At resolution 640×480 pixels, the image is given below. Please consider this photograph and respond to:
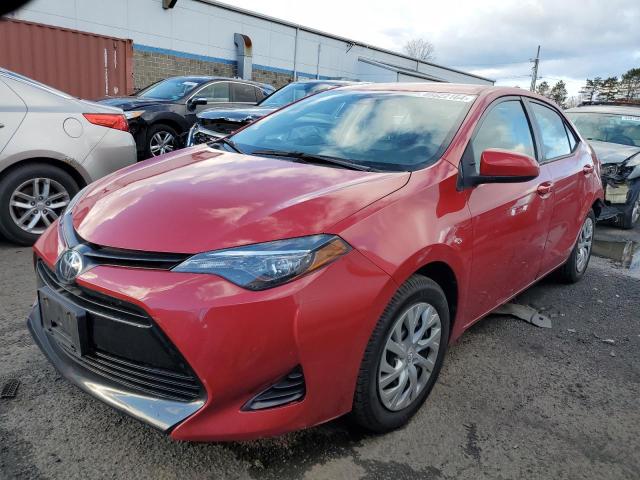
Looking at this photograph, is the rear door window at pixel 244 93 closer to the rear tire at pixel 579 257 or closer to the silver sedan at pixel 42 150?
the silver sedan at pixel 42 150

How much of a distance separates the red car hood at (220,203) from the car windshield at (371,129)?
273mm

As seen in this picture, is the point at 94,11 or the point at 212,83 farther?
the point at 94,11

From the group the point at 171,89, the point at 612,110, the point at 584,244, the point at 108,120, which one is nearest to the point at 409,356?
the point at 584,244

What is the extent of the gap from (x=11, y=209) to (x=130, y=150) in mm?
1150

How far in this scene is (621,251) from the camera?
588 cm

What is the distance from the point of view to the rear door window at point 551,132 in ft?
Result: 11.8

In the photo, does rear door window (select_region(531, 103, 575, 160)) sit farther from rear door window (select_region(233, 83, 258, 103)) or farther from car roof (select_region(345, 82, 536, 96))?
rear door window (select_region(233, 83, 258, 103))

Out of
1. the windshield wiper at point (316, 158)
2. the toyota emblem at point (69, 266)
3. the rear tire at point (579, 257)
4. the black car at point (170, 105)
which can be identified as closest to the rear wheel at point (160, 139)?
the black car at point (170, 105)

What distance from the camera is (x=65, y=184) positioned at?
4.50 m

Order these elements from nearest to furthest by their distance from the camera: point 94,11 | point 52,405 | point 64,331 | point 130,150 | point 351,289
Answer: point 351,289, point 64,331, point 52,405, point 130,150, point 94,11

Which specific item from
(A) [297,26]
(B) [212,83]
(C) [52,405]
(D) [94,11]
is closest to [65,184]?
(C) [52,405]

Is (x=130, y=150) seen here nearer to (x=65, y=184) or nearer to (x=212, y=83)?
(x=65, y=184)

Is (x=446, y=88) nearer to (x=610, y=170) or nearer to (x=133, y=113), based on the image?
(x=610, y=170)

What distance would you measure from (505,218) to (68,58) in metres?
13.0
